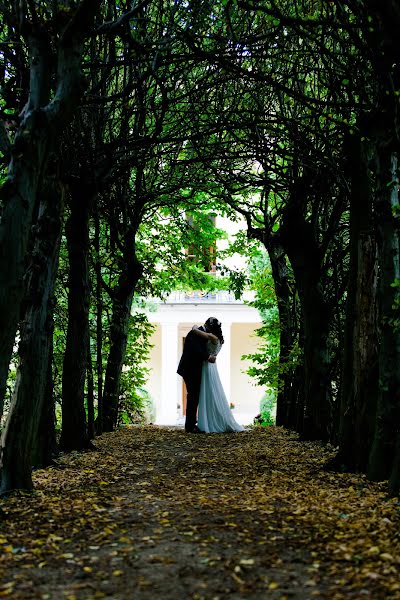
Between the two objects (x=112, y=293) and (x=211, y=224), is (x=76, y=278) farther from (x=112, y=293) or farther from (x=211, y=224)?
(x=211, y=224)

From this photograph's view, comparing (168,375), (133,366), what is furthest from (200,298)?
(133,366)

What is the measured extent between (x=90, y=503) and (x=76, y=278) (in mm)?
5303

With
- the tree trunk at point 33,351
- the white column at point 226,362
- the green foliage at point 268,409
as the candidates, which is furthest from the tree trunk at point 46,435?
the white column at point 226,362

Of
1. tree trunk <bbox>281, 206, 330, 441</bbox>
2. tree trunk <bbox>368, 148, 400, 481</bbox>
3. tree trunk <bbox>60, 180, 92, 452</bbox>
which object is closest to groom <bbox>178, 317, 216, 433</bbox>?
tree trunk <bbox>281, 206, 330, 441</bbox>

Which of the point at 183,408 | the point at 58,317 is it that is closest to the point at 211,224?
the point at 58,317

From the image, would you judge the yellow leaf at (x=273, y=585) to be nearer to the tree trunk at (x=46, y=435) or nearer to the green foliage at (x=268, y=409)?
the tree trunk at (x=46, y=435)

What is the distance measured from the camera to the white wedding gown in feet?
57.7

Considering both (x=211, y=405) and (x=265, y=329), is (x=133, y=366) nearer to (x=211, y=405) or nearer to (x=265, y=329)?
(x=211, y=405)

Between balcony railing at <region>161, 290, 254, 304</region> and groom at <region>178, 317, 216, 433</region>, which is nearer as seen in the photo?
groom at <region>178, 317, 216, 433</region>

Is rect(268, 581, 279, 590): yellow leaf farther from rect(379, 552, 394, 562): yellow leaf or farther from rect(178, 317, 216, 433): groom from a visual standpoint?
rect(178, 317, 216, 433): groom

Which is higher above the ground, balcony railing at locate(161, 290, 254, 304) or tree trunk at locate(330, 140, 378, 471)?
balcony railing at locate(161, 290, 254, 304)

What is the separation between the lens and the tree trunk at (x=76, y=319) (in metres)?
11.9

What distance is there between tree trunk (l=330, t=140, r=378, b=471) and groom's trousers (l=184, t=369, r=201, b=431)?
809cm

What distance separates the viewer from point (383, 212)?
8164 mm
